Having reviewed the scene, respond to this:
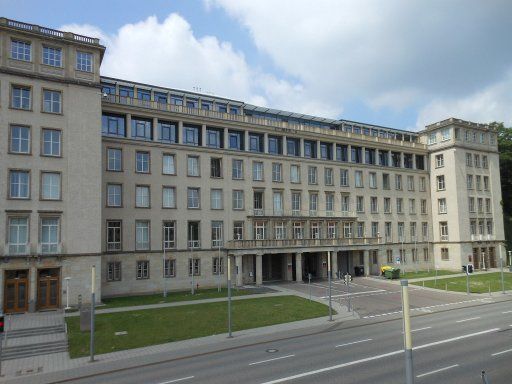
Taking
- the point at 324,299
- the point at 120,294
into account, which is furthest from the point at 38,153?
the point at 324,299

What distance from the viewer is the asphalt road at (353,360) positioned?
19016 mm

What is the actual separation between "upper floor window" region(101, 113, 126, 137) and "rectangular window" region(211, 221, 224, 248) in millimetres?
16030

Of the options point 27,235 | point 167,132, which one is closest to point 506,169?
point 167,132

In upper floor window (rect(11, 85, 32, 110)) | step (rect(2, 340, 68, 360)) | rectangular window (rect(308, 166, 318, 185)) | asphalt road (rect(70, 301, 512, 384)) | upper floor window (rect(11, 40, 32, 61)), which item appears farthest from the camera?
rectangular window (rect(308, 166, 318, 185))

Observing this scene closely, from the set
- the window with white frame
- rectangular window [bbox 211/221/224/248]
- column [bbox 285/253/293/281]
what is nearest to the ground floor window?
rectangular window [bbox 211/221/224/248]

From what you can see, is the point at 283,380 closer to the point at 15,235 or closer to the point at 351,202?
the point at 15,235

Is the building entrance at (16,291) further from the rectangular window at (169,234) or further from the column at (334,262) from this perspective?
the column at (334,262)

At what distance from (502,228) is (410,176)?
793 inches

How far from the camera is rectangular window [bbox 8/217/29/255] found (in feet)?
130

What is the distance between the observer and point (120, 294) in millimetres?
49625

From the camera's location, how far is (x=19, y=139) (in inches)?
1607

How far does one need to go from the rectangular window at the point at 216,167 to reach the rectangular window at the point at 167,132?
5.60 meters

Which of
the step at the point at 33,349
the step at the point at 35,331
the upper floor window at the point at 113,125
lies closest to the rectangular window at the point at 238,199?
the upper floor window at the point at 113,125

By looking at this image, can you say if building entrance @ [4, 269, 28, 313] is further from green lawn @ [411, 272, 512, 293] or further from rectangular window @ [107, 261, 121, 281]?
green lawn @ [411, 272, 512, 293]
